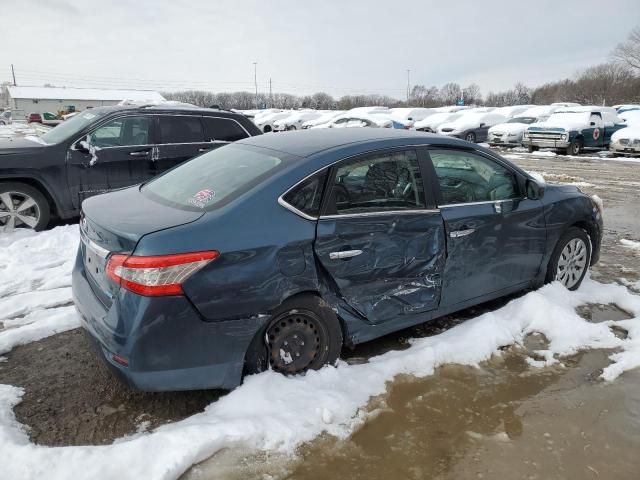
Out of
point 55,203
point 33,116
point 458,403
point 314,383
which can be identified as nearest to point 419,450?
point 458,403

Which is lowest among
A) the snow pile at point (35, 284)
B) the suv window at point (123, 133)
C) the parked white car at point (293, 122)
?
the snow pile at point (35, 284)

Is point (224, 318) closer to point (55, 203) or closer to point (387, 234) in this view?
point (387, 234)

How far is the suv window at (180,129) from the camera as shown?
291 inches

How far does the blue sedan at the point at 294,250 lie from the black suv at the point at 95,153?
3446mm

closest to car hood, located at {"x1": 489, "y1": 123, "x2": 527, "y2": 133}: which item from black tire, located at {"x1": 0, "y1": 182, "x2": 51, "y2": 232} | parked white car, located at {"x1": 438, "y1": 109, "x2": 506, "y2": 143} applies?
parked white car, located at {"x1": 438, "y1": 109, "x2": 506, "y2": 143}

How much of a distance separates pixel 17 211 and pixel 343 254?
17.0 ft

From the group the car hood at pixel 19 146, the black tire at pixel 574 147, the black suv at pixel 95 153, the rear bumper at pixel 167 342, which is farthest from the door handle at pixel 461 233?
the black tire at pixel 574 147

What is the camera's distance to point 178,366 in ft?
9.14

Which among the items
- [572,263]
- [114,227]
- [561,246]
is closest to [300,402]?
[114,227]

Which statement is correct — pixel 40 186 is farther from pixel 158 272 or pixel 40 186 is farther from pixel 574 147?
pixel 574 147

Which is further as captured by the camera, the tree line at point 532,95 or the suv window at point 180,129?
the tree line at point 532,95

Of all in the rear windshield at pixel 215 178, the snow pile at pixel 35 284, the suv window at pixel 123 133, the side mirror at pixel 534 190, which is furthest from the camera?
the suv window at pixel 123 133

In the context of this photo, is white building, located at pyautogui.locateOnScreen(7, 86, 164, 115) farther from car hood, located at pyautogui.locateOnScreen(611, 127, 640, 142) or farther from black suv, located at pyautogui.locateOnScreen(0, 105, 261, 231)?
black suv, located at pyautogui.locateOnScreen(0, 105, 261, 231)

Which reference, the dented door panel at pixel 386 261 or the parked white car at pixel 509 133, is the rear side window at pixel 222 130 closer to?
the dented door panel at pixel 386 261
